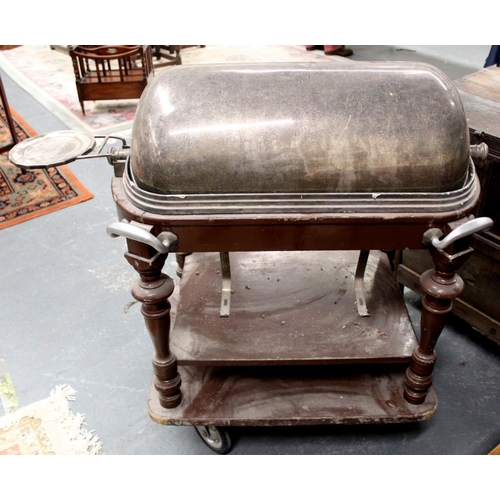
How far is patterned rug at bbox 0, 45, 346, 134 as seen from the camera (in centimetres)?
381

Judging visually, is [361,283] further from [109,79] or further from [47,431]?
[109,79]

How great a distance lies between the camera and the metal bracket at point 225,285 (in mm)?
1590

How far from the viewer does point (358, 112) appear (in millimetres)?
1161

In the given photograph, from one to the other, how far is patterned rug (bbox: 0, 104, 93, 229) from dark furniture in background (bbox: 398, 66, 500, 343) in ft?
6.15

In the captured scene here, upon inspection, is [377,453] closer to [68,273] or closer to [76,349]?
[76,349]

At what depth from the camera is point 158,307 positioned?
1.28 m

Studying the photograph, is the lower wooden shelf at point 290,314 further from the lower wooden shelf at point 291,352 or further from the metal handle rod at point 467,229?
the metal handle rod at point 467,229

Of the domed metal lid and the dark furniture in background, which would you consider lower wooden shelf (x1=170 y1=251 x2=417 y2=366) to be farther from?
the domed metal lid

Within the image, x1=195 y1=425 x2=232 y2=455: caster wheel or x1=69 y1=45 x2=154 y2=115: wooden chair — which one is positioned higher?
x1=69 y1=45 x2=154 y2=115: wooden chair

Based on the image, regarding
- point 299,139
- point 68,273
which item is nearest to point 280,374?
point 299,139

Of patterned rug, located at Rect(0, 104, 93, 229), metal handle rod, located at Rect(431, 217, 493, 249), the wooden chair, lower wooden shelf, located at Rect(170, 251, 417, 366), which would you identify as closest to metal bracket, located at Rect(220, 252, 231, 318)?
lower wooden shelf, located at Rect(170, 251, 417, 366)

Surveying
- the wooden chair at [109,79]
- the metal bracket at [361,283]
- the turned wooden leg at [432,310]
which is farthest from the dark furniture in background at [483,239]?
the wooden chair at [109,79]

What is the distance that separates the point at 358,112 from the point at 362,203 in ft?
0.68

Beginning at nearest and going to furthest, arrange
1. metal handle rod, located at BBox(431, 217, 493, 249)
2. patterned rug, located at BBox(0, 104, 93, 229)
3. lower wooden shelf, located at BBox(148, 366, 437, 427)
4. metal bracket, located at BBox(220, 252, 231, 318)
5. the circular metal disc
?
metal handle rod, located at BBox(431, 217, 493, 249), the circular metal disc, lower wooden shelf, located at BBox(148, 366, 437, 427), metal bracket, located at BBox(220, 252, 231, 318), patterned rug, located at BBox(0, 104, 93, 229)
